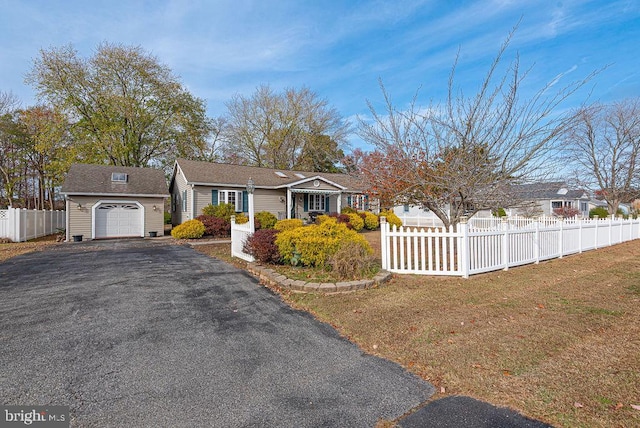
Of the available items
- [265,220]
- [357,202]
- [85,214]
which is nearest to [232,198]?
[265,220]

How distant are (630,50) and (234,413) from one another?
1072 cm

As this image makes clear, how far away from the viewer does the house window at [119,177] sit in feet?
59.9

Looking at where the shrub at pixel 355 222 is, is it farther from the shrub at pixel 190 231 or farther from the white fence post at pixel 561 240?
the white fence post at pixel 561 240

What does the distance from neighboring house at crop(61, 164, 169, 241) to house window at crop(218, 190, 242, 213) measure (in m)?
3.15

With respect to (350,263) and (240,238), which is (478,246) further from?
(240,238)

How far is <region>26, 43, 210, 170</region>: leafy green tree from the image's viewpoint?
23938 millimetres

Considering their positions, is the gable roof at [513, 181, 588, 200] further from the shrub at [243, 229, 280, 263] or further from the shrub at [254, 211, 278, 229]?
the shrub at [254, 211, 278, 229]

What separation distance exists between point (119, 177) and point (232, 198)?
660 centimetres

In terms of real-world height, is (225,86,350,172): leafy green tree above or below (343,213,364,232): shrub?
above

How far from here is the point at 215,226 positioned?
16.5m

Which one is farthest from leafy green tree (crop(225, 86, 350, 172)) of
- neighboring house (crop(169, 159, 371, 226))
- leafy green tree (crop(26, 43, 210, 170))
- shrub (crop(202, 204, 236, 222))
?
shrub (crop(202, 204, 236, 222))

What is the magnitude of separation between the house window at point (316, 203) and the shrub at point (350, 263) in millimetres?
16111

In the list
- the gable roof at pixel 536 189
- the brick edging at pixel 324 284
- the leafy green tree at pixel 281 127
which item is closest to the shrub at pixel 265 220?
the brick edging at pixel 324 284

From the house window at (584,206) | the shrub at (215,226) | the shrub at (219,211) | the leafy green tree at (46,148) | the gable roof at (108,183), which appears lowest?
the shrub at (215,226)
